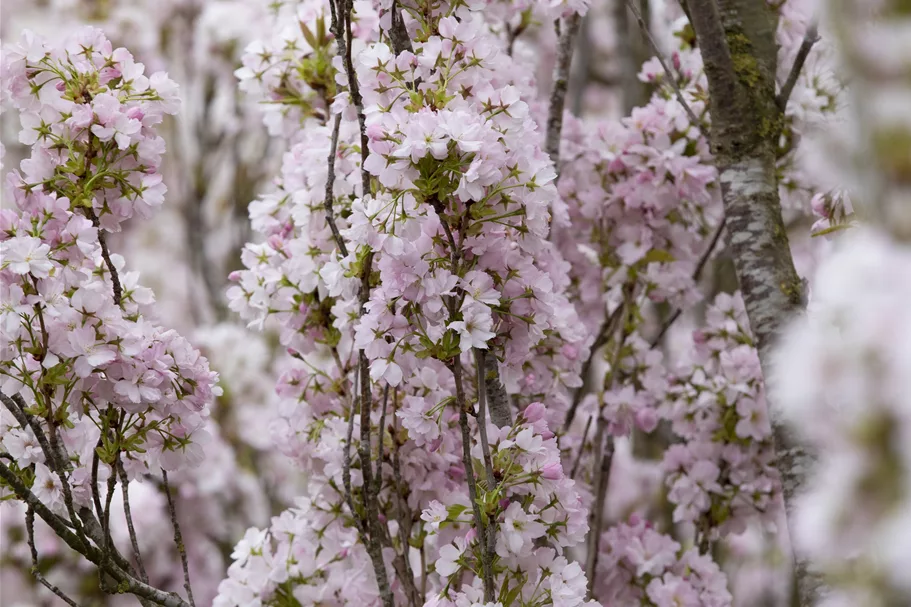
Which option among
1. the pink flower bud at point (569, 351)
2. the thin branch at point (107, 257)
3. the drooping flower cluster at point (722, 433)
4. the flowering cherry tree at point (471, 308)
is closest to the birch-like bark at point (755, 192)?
the flowering cherry tree at point (471, 308)

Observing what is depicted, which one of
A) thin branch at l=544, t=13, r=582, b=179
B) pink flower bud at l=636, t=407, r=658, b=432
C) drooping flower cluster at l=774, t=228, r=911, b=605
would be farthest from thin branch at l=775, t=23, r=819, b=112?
drooping flower cluster at l=774, t=228, r=911, b=605

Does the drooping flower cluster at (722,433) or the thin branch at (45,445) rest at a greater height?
the drooping flower cluster at (722,433)

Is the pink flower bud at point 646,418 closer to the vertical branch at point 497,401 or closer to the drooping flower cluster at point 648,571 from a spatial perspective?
the drooping flower cluster at point 648,571

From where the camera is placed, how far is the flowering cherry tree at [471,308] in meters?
1.17

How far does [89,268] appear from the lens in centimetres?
141

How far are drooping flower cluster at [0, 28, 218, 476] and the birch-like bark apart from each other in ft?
2.68

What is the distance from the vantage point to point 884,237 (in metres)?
0.56

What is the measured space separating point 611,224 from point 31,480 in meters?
1.16

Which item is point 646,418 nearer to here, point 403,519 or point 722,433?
point 722,433

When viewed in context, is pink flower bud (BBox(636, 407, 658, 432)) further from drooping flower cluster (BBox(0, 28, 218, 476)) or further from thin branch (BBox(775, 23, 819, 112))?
Answer: drooping flower cluster (BBox(0, 28, 218, 476))

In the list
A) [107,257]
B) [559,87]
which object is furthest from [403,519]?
[559,87]

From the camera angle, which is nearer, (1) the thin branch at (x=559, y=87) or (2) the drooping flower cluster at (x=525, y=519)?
(2) the drooping flower cluster at (x=525, y=519)

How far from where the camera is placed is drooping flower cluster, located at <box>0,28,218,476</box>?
1.26 metres

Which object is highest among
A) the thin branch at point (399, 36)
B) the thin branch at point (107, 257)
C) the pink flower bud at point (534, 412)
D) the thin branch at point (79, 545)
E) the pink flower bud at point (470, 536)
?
the thin branch at point (399, 36)
